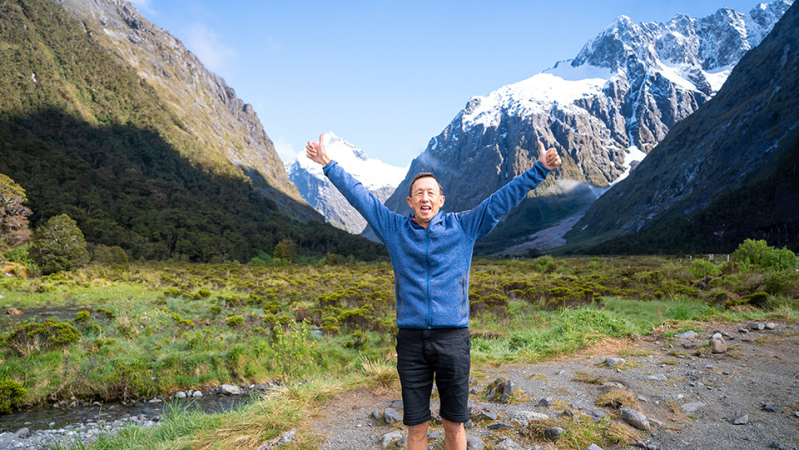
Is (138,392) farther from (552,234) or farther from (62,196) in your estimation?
(552,234)

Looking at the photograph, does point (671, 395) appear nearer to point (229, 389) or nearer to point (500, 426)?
point (500, 426)

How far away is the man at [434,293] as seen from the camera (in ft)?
8.05

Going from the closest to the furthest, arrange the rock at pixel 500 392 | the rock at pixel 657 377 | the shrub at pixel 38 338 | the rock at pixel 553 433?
the rock at pixel 553 433, the rock at pixel 500 392, the rock at pixel 657 377, the shrub at pixel 38 338

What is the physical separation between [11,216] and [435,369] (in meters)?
42.4

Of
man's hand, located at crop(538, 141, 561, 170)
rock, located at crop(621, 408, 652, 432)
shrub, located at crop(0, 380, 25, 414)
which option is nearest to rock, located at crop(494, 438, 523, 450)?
rock, located at crop(621, 408, 652, 432)

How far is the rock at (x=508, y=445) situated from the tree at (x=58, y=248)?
30190 millimetres

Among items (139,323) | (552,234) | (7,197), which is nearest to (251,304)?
(139,323)

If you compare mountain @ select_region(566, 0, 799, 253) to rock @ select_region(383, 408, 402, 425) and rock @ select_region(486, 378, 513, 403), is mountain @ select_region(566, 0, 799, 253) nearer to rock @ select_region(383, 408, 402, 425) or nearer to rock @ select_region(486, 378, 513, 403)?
rock @ select_region(486, 378, 513, 403)

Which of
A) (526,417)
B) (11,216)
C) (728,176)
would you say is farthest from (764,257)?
(728,176)

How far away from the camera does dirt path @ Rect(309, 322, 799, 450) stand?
3229mm

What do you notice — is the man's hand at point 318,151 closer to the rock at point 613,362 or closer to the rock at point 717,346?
the rock at point 613,362

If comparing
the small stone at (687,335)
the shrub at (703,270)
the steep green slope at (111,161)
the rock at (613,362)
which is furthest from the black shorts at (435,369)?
the steep green slope at (111,161)

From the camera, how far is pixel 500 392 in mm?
4266

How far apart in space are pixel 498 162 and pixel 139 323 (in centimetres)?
19428
